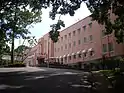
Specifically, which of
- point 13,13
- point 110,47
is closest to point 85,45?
point 110,47

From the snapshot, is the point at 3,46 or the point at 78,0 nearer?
the point at 78,0

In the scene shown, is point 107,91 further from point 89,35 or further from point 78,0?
point 89,35

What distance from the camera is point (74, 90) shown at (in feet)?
53.2

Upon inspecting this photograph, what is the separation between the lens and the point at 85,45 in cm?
6550

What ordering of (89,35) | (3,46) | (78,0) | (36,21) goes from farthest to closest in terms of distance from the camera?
1. (89,35)
2. (36,21)
3. (3,46)
4. (78,0)

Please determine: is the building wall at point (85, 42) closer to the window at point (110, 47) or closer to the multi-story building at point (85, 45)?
the multi-story building at point (85, 45)

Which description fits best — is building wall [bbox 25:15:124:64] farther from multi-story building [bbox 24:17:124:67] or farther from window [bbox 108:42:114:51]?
window [bbox 108:42:114:51]

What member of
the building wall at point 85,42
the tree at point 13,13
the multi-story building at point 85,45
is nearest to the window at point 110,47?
the multi-story building at point 85,45

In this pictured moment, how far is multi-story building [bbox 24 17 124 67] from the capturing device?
5522cm

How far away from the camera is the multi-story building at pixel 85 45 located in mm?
55219

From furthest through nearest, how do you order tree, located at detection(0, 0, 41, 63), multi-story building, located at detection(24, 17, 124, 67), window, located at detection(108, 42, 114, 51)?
multi-story building, located at detection(24, 17, 124, 67), window, located at detection(108, 42, 114, 51), tree, located at detection(0, 0, 41, 63)

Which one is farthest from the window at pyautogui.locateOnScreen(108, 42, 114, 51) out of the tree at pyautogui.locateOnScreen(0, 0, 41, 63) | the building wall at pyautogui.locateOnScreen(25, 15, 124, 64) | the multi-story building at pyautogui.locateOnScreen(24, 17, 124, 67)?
the tree at pyautogui.locateOnScreen(0, 0, 41, 63)

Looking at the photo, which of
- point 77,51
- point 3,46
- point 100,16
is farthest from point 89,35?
point 100,16

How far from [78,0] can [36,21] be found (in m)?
41.0
